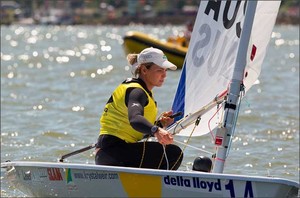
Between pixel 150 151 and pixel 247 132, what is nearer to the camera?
pixel 150 151

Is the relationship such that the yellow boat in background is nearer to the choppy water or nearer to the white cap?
the choppy water

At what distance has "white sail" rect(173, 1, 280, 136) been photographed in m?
6.02

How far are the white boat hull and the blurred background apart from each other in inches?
3888

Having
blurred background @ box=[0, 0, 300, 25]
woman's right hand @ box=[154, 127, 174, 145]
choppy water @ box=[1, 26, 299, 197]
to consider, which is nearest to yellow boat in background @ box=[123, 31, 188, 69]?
choppy water @ box=[1, 26, 299, 197]

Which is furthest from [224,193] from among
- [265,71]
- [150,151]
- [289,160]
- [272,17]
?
[265,71]

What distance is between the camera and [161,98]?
14.8 meters

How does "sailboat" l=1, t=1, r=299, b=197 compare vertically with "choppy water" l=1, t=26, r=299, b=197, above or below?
above

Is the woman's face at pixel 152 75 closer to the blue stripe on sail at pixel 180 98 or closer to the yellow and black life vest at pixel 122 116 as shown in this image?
the yellow and black life vest at pixel 122 116

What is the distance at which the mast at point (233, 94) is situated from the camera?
5.73 m

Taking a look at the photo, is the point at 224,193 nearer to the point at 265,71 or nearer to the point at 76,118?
the point at 76,118

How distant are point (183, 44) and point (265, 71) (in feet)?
10.0

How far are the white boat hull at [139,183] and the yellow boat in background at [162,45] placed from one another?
12662 millimetres

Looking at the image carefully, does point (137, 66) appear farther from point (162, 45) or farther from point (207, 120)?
point (162, 45)

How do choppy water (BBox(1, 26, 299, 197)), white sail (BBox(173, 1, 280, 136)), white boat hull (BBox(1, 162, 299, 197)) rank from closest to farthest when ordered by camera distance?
white boat hull (BBox(1, 162, 299, 197)), white sail (BBox(173, 1, 280, 136)), choppy water (BBox(1, 26, 299, 197))
